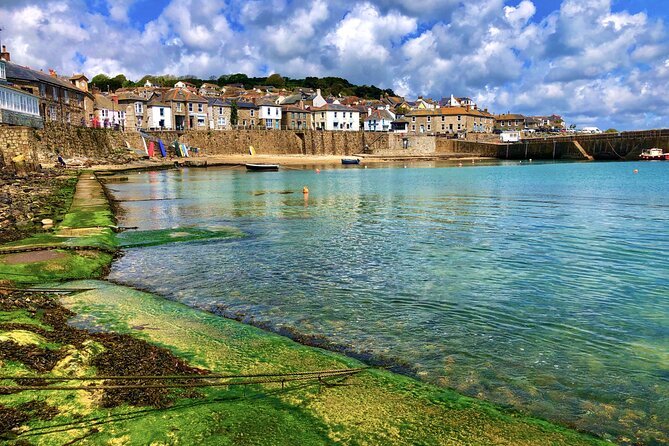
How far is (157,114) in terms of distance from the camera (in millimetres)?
105750

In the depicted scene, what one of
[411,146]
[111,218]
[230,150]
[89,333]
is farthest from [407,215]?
[411,146]

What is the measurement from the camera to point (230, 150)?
103625 mm

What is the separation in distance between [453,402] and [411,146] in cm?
12580

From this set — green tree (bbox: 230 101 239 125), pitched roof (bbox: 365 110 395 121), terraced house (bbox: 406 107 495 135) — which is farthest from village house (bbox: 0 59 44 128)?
terraced house (bbox: 406 107 495 135)

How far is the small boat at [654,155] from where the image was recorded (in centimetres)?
9974

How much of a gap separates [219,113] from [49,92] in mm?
45857

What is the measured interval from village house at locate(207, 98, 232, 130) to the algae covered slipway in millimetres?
107832

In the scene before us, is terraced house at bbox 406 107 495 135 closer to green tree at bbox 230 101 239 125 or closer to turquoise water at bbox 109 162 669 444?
green tree at bbox 230 101 239 125

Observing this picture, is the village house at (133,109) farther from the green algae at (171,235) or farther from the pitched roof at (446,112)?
the green algae at (171,235)

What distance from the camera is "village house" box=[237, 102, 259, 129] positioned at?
4724 inches

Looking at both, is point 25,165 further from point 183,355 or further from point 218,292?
point 183,355

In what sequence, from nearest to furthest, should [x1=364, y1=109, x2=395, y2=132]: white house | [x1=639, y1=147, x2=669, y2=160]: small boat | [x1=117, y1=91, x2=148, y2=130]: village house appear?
1. [x1=639, y1=147, x2=669, y2=160]: small boat
2. [x1=117, y1=91, x2=148, y2=130]: village house
3. [x1=364, y1=109, x2=395, y2=132]: white house

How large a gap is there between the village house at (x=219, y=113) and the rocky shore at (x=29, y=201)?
7417 cm

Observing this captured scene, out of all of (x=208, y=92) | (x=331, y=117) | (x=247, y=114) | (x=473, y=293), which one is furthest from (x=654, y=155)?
(x=208, y=92)
